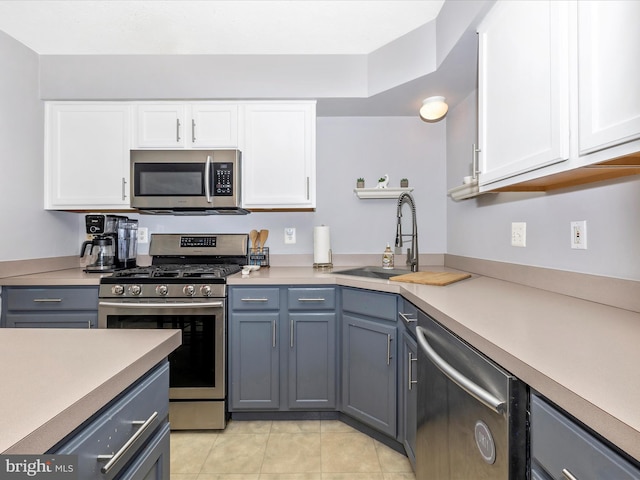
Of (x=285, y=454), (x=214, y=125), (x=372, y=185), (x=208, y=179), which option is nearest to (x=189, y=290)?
(x=208, y=179)

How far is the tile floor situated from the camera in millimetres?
1632

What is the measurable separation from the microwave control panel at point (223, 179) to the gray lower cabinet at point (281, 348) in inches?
26.5

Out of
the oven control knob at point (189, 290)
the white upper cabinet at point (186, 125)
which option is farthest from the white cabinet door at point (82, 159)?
the oven control knob at point (189, 290)

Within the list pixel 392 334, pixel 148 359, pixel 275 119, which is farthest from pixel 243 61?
pixel 148 359

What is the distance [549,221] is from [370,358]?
3.64 feet

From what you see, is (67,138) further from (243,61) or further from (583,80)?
(583,80)

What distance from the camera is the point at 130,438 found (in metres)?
0.66

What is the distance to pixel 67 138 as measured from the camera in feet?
7.73

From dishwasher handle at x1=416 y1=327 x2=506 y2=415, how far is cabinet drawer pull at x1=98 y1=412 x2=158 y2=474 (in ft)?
2.51

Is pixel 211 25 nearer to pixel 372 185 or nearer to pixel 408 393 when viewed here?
pixel 372 185

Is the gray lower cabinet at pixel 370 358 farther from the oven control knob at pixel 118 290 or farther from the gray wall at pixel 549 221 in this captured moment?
the oven control knob at pixel 118 290

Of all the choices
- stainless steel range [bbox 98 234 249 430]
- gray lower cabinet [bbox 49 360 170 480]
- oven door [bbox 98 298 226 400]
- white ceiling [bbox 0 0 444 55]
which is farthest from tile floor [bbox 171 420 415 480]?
white ceiling [bbox 0 0 444 55]

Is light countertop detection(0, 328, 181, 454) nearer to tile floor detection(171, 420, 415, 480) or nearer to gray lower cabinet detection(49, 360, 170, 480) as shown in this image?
gray lower cabinet detection(49, 360, 170, 480)

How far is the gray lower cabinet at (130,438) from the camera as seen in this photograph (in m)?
0.54
